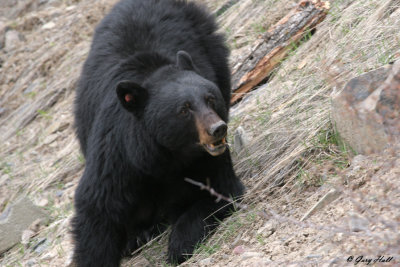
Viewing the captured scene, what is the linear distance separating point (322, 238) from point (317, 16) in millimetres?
3590

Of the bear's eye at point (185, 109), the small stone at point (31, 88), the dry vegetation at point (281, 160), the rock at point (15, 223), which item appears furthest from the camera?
the small stone at point (31, 88)

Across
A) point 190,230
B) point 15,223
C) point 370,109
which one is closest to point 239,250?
point 190,230

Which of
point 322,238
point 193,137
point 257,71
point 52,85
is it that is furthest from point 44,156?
point 322,238

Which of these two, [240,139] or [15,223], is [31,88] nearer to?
[15,223]

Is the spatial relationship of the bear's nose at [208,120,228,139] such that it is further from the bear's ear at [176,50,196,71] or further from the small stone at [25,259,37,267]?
the small stone at [25,259,37,267]

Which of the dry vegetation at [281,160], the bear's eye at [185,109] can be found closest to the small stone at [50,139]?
the dry vegetation at [281,160]

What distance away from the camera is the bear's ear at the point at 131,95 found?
421 centimetres

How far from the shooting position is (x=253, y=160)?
518 cm

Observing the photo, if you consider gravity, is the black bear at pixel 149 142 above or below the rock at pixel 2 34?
below

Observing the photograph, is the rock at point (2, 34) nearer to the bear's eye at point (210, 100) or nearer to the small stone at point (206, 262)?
the bear's eye at point (210, 100)

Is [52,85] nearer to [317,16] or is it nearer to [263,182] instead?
[317,16]

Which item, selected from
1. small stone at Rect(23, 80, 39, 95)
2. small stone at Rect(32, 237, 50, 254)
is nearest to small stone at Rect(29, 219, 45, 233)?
small stone at Rect(32, 237, 50, 254)

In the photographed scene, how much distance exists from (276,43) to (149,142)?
2.56 meters

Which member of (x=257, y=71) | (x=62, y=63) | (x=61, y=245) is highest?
(x=62, y=63)
